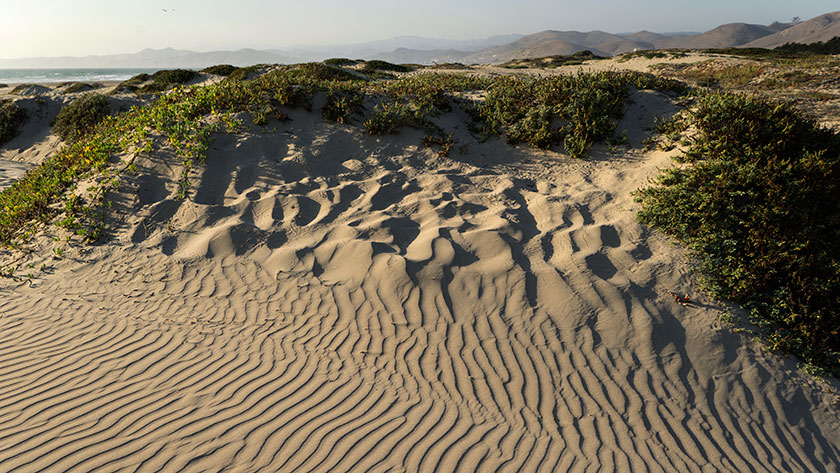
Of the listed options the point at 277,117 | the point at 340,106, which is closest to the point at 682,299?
the point at 340,106

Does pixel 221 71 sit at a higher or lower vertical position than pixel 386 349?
higher

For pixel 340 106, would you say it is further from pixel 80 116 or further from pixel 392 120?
pixel 80 116

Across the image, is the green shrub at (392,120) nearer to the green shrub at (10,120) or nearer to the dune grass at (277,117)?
the dune grass at (277,117)

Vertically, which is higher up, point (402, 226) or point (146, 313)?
point (402, 226)

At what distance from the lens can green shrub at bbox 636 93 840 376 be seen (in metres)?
4.58

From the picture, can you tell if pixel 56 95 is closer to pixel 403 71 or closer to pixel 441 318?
pixel 403 71

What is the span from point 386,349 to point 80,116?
1600cm

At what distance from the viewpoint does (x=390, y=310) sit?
4.88m

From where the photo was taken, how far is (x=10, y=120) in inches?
561

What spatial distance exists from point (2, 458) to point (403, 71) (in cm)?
2720

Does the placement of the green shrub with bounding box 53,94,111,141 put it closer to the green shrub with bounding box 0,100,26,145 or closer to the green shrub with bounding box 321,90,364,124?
the green shrub with bounding box 0,100,26,145

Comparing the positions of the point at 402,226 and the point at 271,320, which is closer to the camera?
the point at 271,320

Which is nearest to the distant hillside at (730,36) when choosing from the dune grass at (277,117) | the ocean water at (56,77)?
the ocean water at (56,77)

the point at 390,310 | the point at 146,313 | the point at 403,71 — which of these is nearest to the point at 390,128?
the point at 390,310
